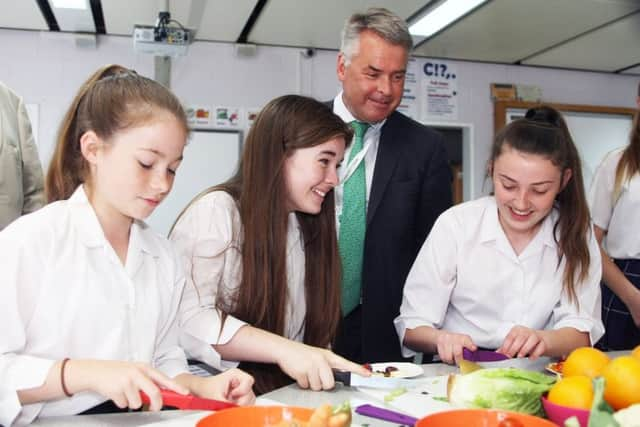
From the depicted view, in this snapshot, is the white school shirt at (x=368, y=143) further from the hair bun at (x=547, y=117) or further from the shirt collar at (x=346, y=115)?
the hair bun at (x=547, y=117)

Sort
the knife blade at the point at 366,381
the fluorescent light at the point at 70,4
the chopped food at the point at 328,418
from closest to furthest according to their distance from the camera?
the chopped food at the point at 328,418, the knife blade at the point at 366,381, the fluorescent light at the point at 70,4

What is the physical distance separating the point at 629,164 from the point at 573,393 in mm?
1488

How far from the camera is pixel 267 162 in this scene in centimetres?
155

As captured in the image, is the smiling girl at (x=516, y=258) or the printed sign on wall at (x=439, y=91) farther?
the printed sign on wall at (x=439, y=91)

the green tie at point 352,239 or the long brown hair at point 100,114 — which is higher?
the long brown hair at point 100,114

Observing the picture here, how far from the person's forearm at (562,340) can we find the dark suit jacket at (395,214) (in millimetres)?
542

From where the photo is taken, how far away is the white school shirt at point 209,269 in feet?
4.58

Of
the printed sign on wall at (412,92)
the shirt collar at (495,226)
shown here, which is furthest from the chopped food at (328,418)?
the printed sign on wall at (412,92)

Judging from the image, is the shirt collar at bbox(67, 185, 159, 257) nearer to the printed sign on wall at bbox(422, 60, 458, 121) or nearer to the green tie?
the green tie

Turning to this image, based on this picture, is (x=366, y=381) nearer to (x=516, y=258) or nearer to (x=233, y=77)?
(x=516, y=258)

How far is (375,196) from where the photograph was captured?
2033 millimetres

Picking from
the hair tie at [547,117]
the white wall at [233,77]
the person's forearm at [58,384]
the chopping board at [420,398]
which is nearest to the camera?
the person's forearm at [58,384]

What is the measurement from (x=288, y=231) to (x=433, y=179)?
692 mm

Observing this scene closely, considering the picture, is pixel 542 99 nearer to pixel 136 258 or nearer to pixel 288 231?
pixel 288 231
